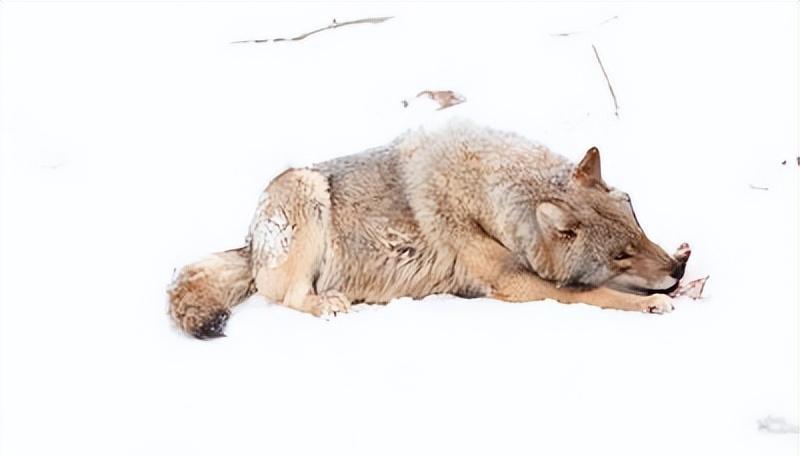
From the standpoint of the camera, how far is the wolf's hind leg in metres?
5.39

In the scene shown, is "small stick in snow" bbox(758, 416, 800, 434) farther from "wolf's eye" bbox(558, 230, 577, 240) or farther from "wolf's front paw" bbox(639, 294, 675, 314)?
"wolf's eye" bbox(558, 230, 577, 240)

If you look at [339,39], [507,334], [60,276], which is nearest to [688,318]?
[507,334]

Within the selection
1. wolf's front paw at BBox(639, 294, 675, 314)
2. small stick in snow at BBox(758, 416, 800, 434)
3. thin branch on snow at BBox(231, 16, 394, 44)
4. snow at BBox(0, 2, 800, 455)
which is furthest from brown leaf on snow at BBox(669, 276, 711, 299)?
thin branch on snow at BBox(231, 16, 394, 44)

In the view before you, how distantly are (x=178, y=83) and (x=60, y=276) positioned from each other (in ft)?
8.09

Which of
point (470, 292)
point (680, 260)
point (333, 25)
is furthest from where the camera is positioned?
point (333, 25)

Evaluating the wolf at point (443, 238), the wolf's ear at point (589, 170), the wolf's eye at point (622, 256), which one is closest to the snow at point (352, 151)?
the wolf at point (443, 238)

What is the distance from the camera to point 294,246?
17.7 feet

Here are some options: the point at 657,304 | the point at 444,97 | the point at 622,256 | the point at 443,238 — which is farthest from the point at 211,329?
the point at 444,97

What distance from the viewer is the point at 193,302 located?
525 centimetres

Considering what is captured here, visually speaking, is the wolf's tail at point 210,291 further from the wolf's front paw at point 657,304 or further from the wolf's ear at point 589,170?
the wolf's front paw at point 657,304

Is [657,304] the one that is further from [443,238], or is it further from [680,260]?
[443,238]

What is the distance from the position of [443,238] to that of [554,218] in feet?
1.92

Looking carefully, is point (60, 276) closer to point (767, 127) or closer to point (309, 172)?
point (309, 172)

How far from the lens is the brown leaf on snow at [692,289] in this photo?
530cm
